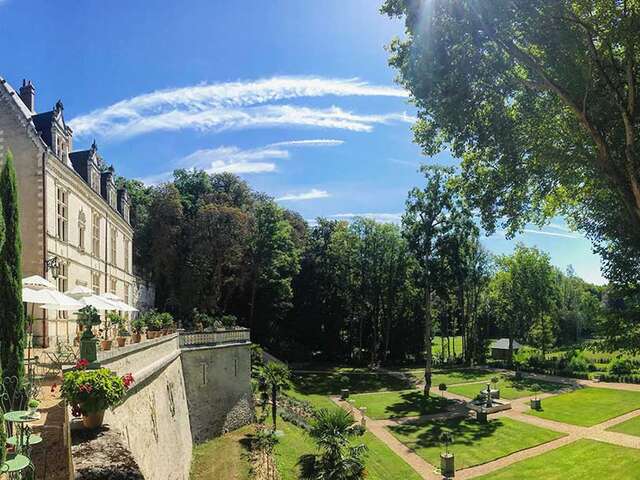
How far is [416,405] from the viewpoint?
116 ft

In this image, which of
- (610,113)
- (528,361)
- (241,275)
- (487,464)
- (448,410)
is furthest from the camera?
(528,361)

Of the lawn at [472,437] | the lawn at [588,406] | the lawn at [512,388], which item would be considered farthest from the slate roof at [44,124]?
the lawn at [512,388]

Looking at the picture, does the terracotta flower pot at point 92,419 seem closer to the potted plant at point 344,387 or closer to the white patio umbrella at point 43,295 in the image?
the white patio umbrella at point 43,295

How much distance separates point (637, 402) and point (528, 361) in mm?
19223

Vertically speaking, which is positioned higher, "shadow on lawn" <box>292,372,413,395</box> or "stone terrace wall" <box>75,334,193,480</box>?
"stone terrace wall" <box>75,334,193,480</box>

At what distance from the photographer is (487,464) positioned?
2347 centimetres

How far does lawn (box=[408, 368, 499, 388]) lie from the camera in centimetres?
4553

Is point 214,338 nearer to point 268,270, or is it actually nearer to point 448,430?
point 448,430

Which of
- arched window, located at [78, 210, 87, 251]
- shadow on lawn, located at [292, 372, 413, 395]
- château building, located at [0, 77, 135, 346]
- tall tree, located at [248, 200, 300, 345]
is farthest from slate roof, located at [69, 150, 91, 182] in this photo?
shadow on lawn, located at [292, 372, 413, 395]

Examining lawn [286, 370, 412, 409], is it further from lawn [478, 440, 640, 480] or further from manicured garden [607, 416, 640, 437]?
manicured garden [607, 416, 640, 437]

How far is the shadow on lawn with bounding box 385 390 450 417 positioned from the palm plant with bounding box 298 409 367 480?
53.9 feet

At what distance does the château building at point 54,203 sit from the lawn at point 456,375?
30738 millimetres

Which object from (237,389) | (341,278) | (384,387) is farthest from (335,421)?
(341,278)

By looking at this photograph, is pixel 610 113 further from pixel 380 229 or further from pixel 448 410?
pixel 380 229
